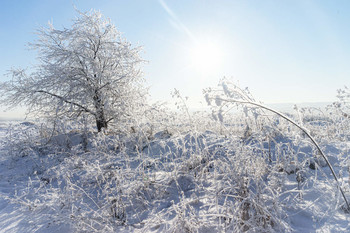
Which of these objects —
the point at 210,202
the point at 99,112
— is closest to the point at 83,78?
the point at 99,112

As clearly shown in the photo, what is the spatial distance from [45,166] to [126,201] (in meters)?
2.83

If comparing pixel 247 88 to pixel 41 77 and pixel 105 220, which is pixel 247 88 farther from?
pixel 41 77

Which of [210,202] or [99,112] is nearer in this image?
[210,202]

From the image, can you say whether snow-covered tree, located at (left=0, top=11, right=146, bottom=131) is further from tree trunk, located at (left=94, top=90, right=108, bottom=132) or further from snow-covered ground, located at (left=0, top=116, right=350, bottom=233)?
snow-covered ground, located at (left=0, top=116, right=350, bottom=233)

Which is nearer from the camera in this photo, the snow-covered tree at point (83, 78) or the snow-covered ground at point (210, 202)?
the snow-covered ground at point (210, 202)

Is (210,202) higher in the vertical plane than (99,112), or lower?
lower

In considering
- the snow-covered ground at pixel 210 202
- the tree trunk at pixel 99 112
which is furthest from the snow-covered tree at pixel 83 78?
the snow-covered ground at pixel 210 202

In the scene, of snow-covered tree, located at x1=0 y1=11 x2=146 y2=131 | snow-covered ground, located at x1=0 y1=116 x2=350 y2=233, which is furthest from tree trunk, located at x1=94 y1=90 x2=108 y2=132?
snow-covered ground, located at x1=0 y1=116 x2=350 y2=233

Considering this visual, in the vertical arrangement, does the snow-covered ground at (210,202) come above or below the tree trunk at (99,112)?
below

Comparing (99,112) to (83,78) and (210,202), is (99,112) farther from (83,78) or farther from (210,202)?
(210,202)

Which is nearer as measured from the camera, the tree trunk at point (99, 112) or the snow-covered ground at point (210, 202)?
the snow-covered ground at point (210, 202)

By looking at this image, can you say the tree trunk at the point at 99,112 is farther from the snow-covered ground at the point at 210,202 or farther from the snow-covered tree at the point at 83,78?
the snow-covered ground at the point at 210,202

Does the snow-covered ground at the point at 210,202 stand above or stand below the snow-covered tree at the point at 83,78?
below

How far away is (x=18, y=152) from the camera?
5.34 metres
